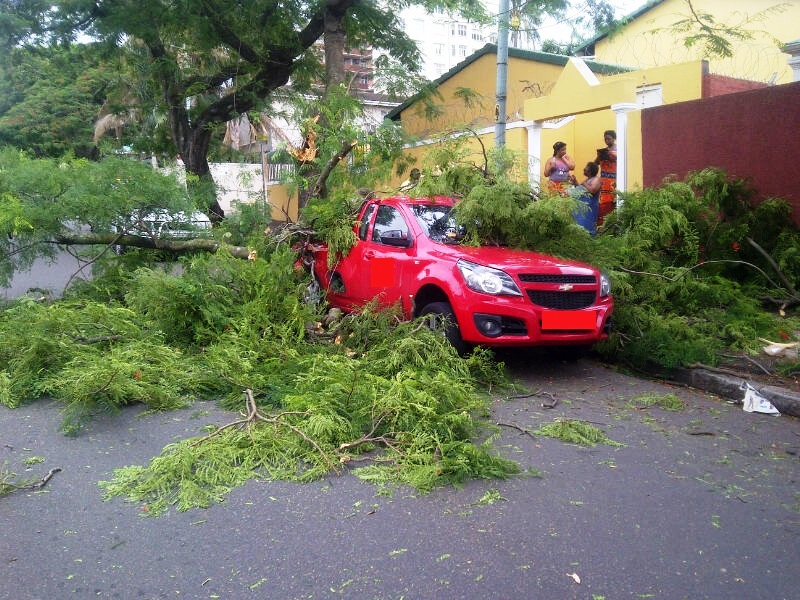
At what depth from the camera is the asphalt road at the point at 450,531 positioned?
334cm

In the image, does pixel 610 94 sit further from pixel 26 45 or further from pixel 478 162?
pixel 26 45

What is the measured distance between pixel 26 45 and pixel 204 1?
3.97 m

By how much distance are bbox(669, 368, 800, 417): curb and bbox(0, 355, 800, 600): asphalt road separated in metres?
0.78

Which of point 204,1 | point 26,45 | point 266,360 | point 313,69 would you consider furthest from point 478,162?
point 26,45

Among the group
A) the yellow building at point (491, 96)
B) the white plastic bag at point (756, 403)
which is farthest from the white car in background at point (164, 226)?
the white plastic bag at point (756, 403)

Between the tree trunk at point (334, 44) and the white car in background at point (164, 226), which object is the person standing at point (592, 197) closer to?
the tree trunk at point (334, 44)

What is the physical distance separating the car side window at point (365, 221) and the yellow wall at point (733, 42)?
214 inches

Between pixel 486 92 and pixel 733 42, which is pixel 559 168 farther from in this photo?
pixel 733 42

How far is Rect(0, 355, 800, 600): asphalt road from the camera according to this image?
11.0 feet

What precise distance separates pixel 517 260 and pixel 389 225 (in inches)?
64.5

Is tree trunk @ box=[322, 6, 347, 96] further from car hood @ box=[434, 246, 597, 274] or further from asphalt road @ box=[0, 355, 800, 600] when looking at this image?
asphalt road @ box=[0, 355, 800, 600]

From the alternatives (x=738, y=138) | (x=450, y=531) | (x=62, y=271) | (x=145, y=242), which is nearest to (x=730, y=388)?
(x=450, y=531)

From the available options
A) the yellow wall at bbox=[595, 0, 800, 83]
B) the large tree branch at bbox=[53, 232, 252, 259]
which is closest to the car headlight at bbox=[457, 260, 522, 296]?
the large tree branch at bbox=[53, 232, 252, 259]

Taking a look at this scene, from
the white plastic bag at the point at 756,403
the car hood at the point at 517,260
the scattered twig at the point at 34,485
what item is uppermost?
the car hood at the point at 517,260
